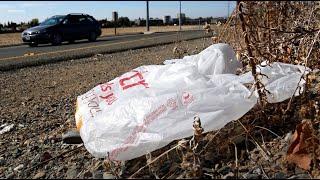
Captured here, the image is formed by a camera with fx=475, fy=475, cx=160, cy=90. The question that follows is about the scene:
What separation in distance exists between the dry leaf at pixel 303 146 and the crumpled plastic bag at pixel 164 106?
34 centimetres

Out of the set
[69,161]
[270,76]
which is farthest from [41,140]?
[270,76]

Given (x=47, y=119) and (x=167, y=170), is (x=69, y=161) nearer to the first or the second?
(x=167, y=170)

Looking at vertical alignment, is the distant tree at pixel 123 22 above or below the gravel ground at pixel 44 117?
below

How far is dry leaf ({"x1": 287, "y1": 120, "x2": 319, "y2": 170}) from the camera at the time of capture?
2795 millimetres

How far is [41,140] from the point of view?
389 centimetres

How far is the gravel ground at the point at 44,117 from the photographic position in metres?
3.16

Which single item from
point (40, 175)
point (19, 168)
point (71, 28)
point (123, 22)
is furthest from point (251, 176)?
point (123, 22)

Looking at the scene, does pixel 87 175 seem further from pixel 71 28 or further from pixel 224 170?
pixel 71 28

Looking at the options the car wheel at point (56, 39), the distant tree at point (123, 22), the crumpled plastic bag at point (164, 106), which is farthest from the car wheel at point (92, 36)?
the distant tree at point (123, 22)

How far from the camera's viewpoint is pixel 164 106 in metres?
3.02

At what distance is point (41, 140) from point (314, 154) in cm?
219

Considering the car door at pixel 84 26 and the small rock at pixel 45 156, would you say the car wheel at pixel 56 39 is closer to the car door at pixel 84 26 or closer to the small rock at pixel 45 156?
the car door at pixel 84 26

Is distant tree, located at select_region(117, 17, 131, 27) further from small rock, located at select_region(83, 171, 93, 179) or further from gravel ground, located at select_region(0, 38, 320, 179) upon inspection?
small rock, located at select_region(83, 171, 93, 179)

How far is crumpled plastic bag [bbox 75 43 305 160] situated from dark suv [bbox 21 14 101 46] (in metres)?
15.4
